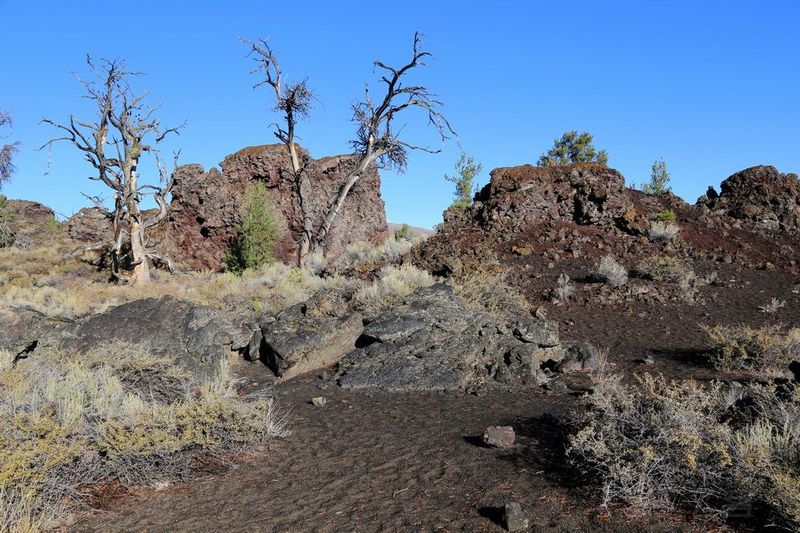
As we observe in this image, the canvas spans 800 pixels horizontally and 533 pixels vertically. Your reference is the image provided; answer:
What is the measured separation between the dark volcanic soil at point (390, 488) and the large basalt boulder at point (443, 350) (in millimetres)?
1570

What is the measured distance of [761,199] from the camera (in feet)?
70.9

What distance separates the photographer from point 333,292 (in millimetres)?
12891

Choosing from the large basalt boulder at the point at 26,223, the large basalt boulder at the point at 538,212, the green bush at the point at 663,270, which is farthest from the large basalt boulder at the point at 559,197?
the large basalt boulder at the point at 26,223

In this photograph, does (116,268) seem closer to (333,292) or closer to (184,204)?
(184,204)

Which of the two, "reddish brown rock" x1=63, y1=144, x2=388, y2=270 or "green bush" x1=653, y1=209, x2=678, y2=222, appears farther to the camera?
"reddish brown rock" x1=63, y1=144, x2=388, y2=270

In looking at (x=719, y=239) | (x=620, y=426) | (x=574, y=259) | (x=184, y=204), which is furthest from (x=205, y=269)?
(x=620, y=426)

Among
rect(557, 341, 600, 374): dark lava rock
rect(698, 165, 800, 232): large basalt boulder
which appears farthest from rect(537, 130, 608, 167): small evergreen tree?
rect(557, 341, 600, 374): dark lava rock

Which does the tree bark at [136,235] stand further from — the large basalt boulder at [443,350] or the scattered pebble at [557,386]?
the scattered pebble at [557,386]

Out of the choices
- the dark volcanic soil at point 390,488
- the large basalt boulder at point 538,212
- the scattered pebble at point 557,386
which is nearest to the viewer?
the dark volcanic soil at point 390,488

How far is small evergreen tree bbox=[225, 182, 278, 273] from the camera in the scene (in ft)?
70.1

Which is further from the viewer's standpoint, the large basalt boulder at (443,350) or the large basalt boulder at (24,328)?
the large basalt boulder at (24,328)

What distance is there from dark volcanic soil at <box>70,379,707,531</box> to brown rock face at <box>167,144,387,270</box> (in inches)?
724

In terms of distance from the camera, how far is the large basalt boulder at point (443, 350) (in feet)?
28.4

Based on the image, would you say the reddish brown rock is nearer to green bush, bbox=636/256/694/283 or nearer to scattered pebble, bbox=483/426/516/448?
green bush, bbox=636/256/694/283
